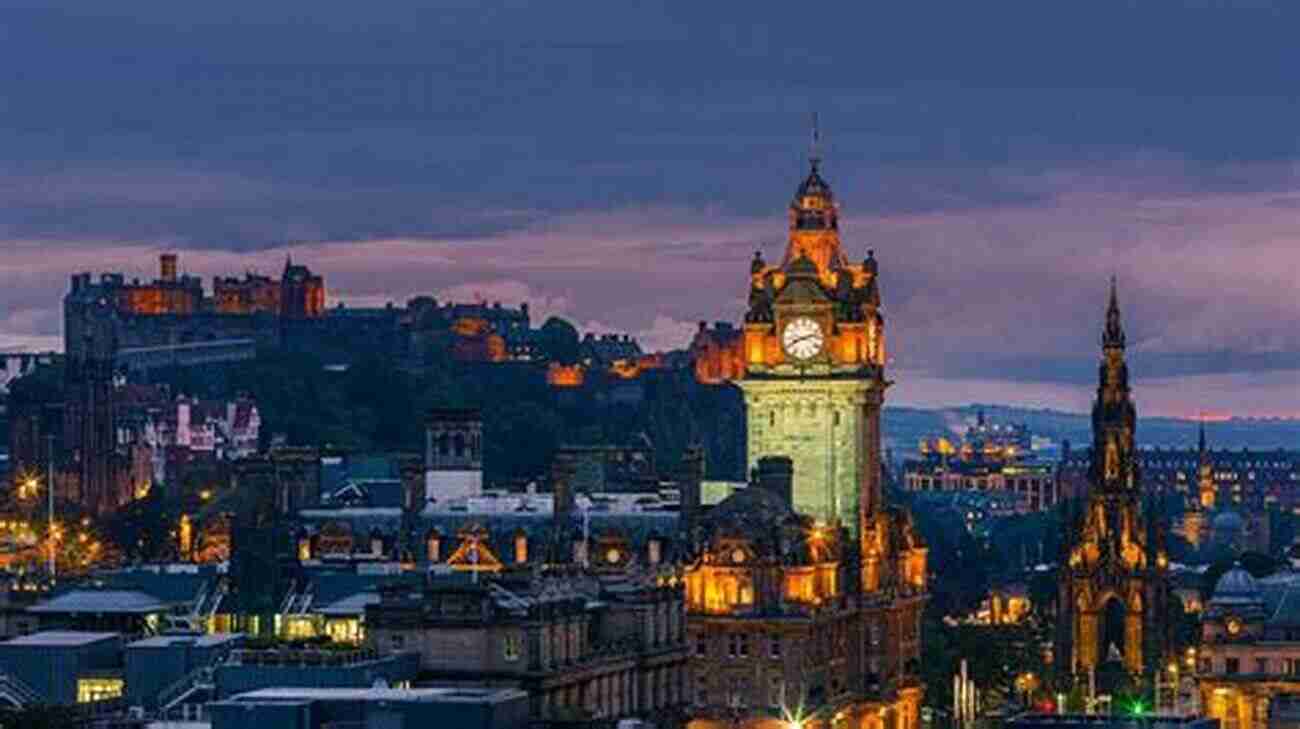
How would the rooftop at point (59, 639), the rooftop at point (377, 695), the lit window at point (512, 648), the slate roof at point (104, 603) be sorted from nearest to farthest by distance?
1. the rooftop at point (377, 695)
2. the lit window at point (512, 648)
3. the rooftop at point (59, 639)
4. the slate roof at point (104, 603)

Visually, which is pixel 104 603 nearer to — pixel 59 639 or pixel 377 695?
pixel 59 639

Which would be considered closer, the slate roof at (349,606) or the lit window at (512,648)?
the lit window at (512,648)

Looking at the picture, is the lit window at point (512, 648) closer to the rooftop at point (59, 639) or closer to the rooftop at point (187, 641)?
the rooftop at point (187, 641)

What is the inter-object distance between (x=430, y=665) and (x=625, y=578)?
33261 millimetres

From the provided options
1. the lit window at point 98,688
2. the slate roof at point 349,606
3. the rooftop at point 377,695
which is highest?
the slate roof at point 349,606

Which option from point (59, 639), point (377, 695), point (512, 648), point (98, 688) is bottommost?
point (98, 688)

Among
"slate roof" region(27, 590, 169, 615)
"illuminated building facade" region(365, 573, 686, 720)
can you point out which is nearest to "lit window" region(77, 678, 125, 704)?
"illuminated building facade" region(365, 573, 686, 720)

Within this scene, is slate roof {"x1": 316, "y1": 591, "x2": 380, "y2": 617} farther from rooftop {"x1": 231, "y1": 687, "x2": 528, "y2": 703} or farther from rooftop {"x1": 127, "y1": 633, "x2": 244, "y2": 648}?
rooftop {"x1": 231, "y1": 687, "x2": 528, "y2": 703}

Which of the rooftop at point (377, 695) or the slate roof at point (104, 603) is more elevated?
the slate roof at point (104, 603)

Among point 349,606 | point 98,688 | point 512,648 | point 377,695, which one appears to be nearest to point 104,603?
point 349,606

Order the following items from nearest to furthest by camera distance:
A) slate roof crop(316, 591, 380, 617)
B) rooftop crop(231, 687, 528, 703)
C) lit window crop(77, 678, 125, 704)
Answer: rooftop crop(231, 687, 528, 703), lit window crop(77, 678, 125, 704), slate roof crop(316, 591, 380, 617)

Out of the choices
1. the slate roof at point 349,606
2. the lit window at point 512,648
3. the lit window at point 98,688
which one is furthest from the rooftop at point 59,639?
the lit window at point 512,648

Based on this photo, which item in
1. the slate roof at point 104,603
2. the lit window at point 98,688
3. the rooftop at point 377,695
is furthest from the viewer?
the slate roof at point 104,603

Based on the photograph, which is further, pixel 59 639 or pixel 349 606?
pixel 349 606
